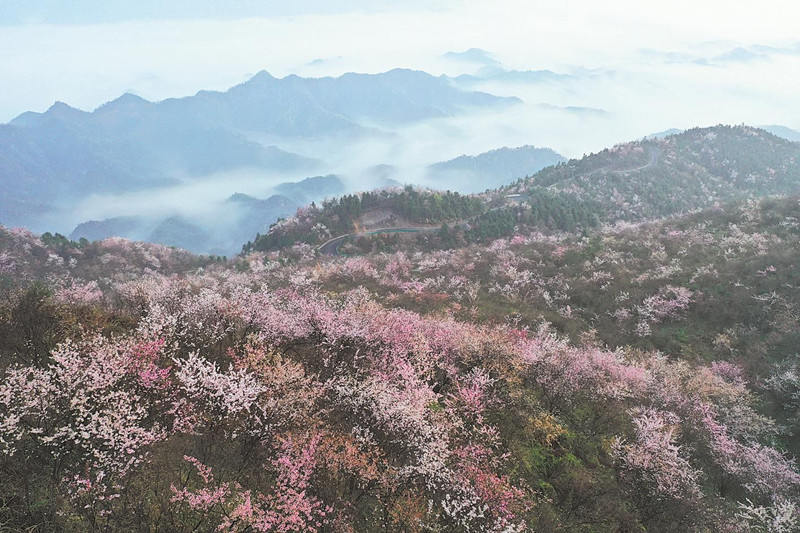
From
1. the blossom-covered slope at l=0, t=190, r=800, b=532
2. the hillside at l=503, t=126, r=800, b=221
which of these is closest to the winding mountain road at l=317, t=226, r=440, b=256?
the hillside at l=503, t=126, r=800, b=221

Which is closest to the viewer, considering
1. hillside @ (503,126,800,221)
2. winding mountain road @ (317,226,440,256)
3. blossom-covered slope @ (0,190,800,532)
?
blossom-covered slope @ (0,190,800,532)

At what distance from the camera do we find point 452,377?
1645 cm

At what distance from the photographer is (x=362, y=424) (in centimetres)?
1345

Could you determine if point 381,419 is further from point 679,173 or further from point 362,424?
point 679,173

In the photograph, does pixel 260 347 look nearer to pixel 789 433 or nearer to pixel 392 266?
pixel 789 433

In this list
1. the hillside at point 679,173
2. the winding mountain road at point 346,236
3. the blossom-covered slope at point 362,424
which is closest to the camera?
the blossom-covered slope at point 362,424

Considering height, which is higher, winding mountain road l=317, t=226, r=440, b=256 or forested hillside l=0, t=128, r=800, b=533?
forested hillside l=0, t=128, r=800, b=533

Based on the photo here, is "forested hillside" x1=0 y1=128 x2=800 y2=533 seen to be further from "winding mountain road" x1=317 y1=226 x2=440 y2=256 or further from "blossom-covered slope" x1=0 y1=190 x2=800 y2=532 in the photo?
"winding mountain road" x1=317 y1=226 x2=440 y2=256

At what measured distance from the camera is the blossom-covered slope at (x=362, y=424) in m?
10.2

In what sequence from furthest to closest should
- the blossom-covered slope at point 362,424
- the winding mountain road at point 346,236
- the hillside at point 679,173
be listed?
the hillside at point 679,173 < the winding mountain road at point 346,236 < the blossom-covered slope at point 362,424

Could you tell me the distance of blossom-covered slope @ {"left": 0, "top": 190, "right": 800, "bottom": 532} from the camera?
33.3 feet

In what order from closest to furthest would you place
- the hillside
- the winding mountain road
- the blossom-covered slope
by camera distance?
the blossom-covered slope, the winding mountain road, the hillside

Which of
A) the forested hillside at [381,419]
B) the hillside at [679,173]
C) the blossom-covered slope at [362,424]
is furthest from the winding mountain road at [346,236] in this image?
the blossom-covered slope at [362,424]

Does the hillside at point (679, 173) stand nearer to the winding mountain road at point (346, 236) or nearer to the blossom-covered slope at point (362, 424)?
the winding mountain road at point (346, 236)
